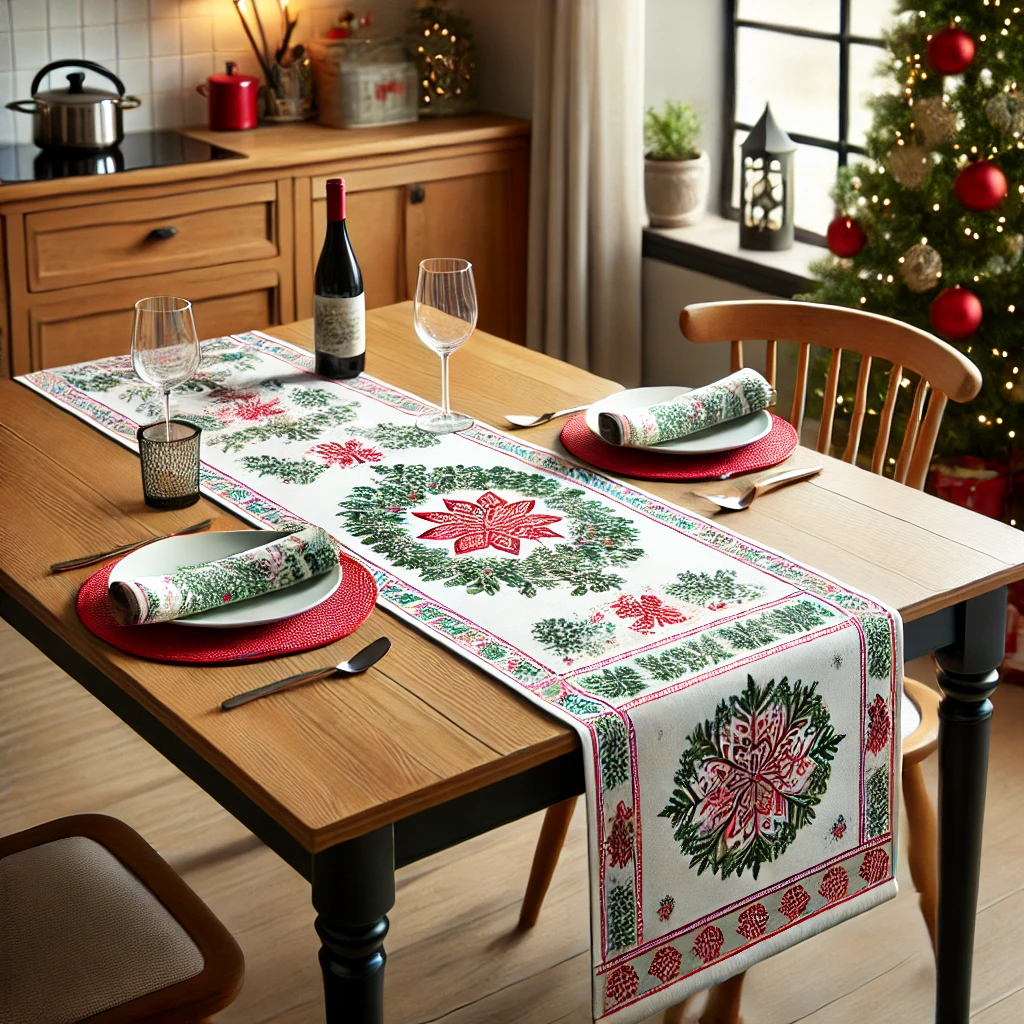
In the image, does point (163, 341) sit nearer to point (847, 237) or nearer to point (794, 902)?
point (794, 902)

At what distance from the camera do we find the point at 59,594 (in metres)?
1.52

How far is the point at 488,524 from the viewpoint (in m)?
1.68

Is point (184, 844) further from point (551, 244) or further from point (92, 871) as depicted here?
point (551, 244)

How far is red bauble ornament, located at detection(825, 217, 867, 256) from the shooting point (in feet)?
10.0

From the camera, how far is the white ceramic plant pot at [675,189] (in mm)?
3918

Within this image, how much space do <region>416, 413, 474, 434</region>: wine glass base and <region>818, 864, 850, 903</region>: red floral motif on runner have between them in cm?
79

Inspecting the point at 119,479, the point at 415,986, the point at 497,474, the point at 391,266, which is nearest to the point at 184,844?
the point at 415,986

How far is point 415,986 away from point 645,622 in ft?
3.10

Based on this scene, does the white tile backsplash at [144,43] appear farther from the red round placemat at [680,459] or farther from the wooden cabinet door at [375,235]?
the red round placemat at [680,459]

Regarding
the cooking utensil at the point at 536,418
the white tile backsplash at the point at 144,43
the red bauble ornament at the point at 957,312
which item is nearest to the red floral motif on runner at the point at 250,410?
the cooking utensil at the point at 536,418

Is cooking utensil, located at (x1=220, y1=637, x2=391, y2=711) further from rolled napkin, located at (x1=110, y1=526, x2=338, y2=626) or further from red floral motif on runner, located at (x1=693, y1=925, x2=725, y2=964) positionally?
red floral motif on runner, located at (x1=693, y1=925, x2=725, y2=964)

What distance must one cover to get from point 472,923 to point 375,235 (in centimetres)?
213

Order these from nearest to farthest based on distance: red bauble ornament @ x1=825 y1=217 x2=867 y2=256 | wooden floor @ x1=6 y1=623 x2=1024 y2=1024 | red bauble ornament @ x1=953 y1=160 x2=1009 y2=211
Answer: wooden floor @ x1=6 y1=623 x2=1024 y2=1024, red bauble ornament @ x1=953 y1=160 x2=1009 y2=211, red bauble ornament @ x1=825 y1=217 x2=867 y2=256

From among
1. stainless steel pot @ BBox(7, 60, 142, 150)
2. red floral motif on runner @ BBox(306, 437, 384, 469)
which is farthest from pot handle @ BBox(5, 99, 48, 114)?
red floral motif on runner @ BBox(306, 437, 384, 469)
